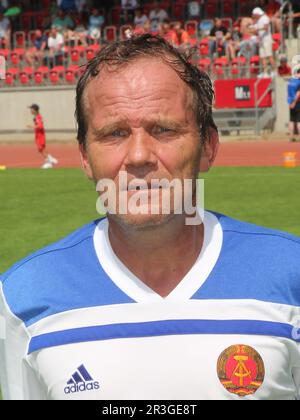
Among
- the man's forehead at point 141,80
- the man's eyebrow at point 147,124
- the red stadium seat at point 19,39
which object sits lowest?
the man's eyebrow at point 147,124

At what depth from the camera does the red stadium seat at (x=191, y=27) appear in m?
37.0

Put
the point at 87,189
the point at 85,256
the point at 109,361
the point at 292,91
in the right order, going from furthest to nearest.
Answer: the point at 292,91, the point at 87,189, the point at 85,256, the point at 109,361

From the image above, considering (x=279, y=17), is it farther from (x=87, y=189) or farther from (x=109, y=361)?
(x=109, y=361)

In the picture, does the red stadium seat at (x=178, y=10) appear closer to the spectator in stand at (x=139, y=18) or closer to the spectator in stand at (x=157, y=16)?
the spectator in stand at (x=157, y=16)

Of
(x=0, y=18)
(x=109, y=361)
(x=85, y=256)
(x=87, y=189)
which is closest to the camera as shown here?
(x=109, y=361)

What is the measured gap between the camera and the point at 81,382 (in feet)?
7.20

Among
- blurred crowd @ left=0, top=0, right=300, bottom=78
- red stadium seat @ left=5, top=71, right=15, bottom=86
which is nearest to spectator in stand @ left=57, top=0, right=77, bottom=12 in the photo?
blurred crowd @ left=0, top=0, right=300, bottom=78

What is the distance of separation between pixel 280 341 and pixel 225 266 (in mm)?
248

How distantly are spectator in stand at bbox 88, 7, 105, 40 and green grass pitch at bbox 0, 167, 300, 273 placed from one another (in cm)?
1667

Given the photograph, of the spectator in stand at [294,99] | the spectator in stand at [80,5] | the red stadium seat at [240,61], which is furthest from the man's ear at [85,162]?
the spectator in stand at [80,5]

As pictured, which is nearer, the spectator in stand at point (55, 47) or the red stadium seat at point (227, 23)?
the red stadium seat at point (227, 23)

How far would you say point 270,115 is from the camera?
33.4 metres

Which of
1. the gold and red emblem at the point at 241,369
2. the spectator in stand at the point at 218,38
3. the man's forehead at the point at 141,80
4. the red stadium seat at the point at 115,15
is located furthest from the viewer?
the red stadium seat at the point at 115,15

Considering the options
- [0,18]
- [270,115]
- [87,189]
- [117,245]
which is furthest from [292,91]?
[117,245]
